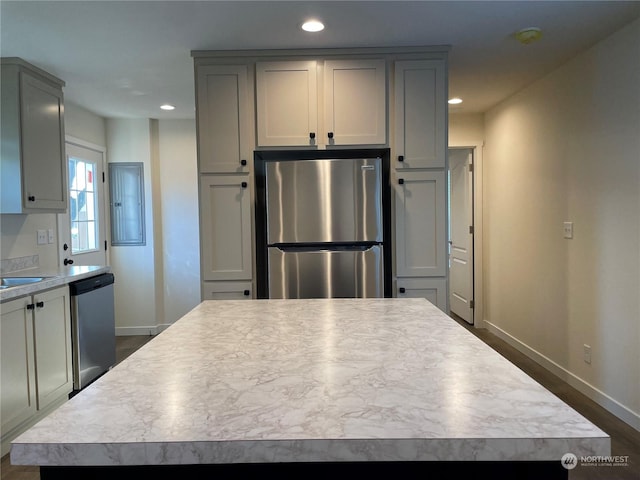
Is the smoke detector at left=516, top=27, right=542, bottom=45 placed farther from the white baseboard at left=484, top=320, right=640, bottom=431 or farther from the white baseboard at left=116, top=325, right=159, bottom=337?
the white baseboard at left=116, top=325, right=159, bottom=337

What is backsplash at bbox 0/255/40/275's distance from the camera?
10.3 feet

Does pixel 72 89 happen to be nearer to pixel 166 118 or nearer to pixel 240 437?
pixel 166 118

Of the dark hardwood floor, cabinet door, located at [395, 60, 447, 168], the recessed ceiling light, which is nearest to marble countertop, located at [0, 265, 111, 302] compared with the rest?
the dark hardwood floor

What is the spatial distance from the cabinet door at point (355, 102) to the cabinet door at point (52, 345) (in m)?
2.05

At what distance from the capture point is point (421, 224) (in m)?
2.96

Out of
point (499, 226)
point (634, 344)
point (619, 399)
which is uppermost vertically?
point (499, 226)

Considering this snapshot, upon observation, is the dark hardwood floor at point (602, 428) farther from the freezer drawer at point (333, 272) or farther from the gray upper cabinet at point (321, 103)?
the gray upper cabinet at point (321, 103)

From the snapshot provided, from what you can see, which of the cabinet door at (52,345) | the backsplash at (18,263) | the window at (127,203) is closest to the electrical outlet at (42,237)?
the backsplash at (18,263)

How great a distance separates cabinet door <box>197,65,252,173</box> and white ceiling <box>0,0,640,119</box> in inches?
7.1

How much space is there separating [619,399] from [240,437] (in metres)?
2.88

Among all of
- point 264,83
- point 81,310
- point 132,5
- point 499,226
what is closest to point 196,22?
point 132,5

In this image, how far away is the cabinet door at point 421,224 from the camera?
295 cm

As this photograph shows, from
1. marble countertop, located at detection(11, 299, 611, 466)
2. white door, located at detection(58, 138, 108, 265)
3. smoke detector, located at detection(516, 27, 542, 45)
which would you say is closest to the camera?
marble countertop, located at detection(11, 299, 611, 466)

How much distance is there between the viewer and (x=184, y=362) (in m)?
1.08
